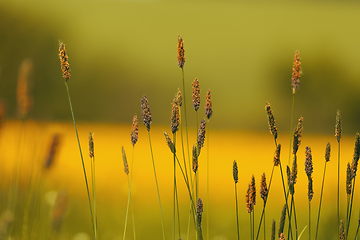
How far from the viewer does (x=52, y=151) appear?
1139 mm

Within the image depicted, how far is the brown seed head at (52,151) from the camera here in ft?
3.72

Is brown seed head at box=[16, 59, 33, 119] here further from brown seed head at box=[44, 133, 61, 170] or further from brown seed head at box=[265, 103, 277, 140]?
brown seed head at box=[265, 103, 277, 140]

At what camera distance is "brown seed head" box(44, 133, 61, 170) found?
1.13m

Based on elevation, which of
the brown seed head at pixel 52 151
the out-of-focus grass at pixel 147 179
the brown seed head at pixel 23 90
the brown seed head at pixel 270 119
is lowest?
the out-of-focus grass at pixel 147 179

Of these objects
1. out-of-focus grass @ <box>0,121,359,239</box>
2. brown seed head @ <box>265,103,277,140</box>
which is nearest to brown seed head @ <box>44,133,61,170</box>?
out-of-focus grass @ <box>0,121,359,239</box>

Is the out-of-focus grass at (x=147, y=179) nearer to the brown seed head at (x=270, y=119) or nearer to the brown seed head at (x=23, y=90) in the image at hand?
the brown seed head at (x=23, y=90)

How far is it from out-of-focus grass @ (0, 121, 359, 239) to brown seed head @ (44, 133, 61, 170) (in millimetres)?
19

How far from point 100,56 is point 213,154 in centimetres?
275

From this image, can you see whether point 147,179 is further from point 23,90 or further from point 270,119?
point 270,119

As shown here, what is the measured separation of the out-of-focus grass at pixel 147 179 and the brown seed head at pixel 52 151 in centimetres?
2

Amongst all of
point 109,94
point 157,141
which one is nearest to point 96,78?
point 109,94

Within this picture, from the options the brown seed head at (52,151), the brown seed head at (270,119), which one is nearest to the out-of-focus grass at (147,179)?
the brown seed head at (52,151)

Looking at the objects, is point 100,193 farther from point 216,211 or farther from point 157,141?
point 157,141

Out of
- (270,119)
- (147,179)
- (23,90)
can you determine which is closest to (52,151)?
(23,90)
